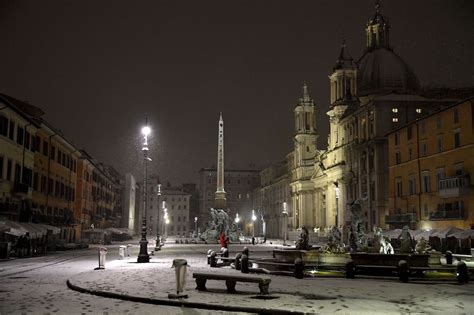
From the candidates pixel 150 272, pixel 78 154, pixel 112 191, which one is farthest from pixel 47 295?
pixel 112 191

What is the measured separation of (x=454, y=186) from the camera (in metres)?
45.5

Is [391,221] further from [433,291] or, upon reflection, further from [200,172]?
[200,172]

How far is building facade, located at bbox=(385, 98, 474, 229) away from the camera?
44938 millimetres

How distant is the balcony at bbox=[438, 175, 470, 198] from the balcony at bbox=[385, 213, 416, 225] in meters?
7.58

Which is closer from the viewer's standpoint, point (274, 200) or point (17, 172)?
point (17, 172)

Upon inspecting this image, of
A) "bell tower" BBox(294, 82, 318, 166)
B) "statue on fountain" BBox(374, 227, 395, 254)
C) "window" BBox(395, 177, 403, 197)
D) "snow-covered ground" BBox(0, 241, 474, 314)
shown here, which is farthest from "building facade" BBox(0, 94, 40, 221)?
"bell tower" BBox(294, 82, 318, 166)

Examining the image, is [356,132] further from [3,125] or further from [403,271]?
[403,271]

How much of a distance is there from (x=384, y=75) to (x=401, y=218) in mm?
42450

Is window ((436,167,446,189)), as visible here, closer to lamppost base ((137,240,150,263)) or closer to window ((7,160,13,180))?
lamppost base ((137,240,150,263))

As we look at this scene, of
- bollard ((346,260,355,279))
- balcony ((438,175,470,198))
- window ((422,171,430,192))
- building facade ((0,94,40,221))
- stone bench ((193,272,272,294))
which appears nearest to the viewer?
stone bench ((193,272,272,294))

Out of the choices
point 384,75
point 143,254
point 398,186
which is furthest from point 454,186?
point 384,75

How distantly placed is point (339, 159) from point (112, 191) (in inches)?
2055

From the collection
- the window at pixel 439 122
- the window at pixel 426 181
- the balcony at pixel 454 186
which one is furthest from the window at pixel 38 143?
the window at pixel 426 181

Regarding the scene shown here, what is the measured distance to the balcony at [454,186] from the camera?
1752 inches
